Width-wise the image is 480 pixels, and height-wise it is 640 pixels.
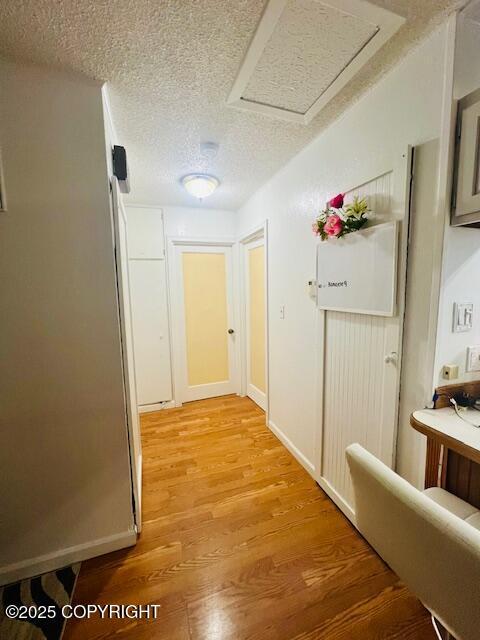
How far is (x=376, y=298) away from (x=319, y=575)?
4.73 feet

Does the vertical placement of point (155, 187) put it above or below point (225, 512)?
above

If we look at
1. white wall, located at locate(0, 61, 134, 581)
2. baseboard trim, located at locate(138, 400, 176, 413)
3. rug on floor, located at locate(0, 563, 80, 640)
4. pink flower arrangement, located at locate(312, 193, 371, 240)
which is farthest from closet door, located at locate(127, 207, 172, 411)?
pink flower arrangement, located at locate(312, 193, 371, 240)

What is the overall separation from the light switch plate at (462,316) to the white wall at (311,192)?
53 cm

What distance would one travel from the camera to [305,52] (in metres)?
1.09

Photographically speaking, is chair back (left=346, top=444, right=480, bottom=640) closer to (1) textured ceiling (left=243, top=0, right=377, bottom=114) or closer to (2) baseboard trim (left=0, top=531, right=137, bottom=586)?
(2) baseboard trim (left=0, top=531, right=137, bottom=586)

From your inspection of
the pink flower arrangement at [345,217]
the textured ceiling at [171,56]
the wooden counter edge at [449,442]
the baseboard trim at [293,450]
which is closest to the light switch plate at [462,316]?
the wooden counter edge at [449,442]

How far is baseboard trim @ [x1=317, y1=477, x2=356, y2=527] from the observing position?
1.60 metres

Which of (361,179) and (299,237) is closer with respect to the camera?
(361,179)

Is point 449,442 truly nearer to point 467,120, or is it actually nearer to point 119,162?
point 467,120

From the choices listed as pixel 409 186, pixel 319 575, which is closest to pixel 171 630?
pixel 319 575

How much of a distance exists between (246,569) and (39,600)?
3.24ft

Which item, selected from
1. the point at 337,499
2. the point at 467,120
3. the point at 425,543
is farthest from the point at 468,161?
the point at 337,499

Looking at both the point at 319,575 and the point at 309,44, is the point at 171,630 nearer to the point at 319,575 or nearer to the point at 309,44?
the point at 319,575

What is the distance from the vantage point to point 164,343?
10.4 feet
